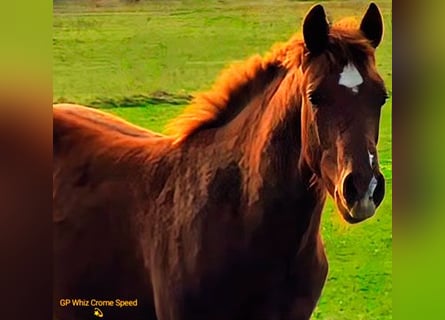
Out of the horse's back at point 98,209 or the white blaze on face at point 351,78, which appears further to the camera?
the horse's back at point 98,209

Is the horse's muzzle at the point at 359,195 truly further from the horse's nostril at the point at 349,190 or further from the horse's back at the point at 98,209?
the horse's back at the point at 98,209

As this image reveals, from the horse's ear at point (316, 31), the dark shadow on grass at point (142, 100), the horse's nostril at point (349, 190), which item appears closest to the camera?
the horse's nostril at point (349, 190)

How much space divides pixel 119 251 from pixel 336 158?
0.84m

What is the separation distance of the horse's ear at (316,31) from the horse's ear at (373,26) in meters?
0.14

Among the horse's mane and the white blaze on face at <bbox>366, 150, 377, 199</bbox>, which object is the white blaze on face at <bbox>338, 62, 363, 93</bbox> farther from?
the white blaze on face at <bbox>366, 150, 377, 199</bbox>

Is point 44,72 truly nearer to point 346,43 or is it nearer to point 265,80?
point 265,80

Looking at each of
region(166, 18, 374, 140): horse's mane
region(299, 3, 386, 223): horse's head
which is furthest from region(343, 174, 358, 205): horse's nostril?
region(166, 18, 374, 140): horse's mane

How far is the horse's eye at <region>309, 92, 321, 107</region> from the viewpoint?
283cm

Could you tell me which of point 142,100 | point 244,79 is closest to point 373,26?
point 244,79

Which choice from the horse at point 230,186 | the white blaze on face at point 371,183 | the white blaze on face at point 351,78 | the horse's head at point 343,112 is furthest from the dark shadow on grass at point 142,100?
the white blaze on face at point 371,183

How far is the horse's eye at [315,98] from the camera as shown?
111 inches

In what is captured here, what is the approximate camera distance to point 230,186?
3.03 m

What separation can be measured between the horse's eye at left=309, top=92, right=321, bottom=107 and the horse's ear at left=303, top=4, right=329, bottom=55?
133 mm

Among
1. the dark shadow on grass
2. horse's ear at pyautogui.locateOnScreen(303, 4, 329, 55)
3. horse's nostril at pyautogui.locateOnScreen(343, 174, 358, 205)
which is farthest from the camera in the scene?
the dark shadow on grass
